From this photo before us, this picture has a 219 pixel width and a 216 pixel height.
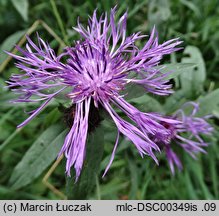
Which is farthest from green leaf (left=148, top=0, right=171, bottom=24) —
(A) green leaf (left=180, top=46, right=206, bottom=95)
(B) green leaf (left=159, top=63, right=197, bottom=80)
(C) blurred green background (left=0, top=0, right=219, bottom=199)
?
(B) green leaf (left=159, top=63, right=197, bottom=80)

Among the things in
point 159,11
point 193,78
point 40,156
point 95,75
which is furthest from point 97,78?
point 159,11

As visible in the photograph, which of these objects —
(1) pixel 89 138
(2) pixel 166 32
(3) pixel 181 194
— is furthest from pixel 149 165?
(1) pixel 89 138

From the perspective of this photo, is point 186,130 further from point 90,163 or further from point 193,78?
point 90,163

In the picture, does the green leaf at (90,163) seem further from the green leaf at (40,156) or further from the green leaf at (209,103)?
the green leaf at (209,103)

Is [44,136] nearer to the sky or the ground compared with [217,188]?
nearer to the sky

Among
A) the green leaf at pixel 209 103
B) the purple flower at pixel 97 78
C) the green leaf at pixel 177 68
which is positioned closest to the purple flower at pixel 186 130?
the green leaf at pixel 209 103

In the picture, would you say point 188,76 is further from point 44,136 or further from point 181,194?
point 44,136

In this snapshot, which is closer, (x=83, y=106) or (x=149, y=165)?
(x=83, y=106)
